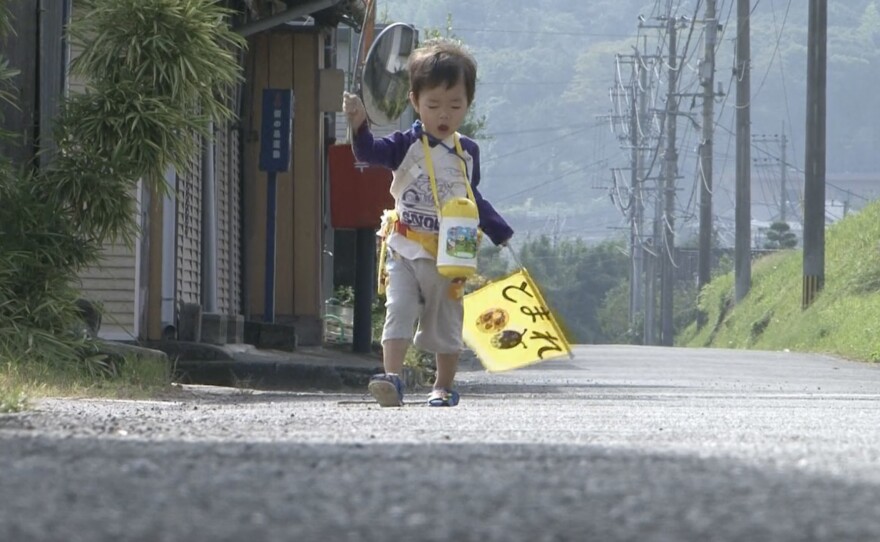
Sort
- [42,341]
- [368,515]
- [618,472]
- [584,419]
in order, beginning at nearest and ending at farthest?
[368,515] → [618,472] → [584,419] → [42,341]

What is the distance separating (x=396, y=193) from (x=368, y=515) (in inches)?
175

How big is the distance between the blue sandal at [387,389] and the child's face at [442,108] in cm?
107

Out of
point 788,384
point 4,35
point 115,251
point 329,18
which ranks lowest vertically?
point 788,384

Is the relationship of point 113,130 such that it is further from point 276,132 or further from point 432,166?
point 276,132

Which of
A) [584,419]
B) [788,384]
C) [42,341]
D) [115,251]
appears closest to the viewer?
[584,419]

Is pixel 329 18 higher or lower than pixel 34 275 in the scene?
higher

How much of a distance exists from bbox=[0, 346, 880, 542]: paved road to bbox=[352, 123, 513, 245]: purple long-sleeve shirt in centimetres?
112

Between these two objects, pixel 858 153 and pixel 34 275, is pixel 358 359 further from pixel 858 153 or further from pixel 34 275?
pixel 858 153

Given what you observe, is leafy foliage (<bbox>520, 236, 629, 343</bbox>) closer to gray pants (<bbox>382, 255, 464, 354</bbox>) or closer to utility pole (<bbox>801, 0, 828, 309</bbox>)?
utility pole (<bbox>801, 0, 828, 309</bbox>)

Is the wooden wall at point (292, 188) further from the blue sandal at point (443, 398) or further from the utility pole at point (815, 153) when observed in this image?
the utility pole at point (815, 153)

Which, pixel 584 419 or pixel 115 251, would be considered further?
pixel 115 251

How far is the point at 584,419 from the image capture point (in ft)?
19.7

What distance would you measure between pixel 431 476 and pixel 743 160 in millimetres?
35309

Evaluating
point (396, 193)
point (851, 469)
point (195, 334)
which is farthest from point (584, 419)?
point (195, 334)
